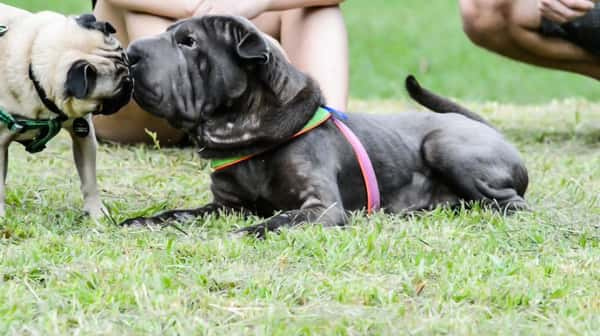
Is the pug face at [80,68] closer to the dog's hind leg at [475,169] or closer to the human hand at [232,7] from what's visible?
the human hand at [232,7]

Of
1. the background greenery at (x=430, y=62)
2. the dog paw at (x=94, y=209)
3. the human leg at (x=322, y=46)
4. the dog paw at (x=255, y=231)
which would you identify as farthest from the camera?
the background greenery at (x=430, y=62)

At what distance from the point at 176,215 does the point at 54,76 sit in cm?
73

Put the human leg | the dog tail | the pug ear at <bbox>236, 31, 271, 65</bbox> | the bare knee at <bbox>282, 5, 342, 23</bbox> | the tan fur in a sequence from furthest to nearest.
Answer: the bare knee at <bbox>282, 5, 342, 23</bbox>
the human leg
the dog tail
the tan fur
the pug ear at <bbox>236, 31, 271, 65</bbox>

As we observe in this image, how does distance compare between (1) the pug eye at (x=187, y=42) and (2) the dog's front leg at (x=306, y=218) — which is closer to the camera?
(2) the dog's front leg at (x=306, y=218)

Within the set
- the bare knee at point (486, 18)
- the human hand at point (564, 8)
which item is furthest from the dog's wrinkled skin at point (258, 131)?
the bare knee at point (486, 18)

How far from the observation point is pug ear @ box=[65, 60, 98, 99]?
12.6 feet

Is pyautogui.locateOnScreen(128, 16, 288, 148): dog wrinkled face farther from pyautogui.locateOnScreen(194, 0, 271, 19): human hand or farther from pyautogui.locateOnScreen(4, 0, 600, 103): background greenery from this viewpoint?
pyautogui.locateOnScreen(4, 0, 600, 103): background greenery

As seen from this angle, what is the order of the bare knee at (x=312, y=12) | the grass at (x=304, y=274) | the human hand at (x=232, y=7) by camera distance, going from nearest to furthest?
the grass at (x=304, y=274) < the human hand at (x=232, y=7) < the bare knee at (x=312, y=12)

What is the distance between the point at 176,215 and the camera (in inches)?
159

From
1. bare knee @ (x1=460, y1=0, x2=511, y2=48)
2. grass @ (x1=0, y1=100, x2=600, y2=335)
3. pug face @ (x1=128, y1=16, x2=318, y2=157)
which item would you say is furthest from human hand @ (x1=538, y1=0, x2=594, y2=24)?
pug face @ (x1=128, y1=16, x2=318, y2=157)

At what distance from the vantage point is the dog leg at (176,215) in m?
3.91

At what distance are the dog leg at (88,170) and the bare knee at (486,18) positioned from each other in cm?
298

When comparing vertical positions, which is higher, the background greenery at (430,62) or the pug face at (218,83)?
the pug face at (218,83)

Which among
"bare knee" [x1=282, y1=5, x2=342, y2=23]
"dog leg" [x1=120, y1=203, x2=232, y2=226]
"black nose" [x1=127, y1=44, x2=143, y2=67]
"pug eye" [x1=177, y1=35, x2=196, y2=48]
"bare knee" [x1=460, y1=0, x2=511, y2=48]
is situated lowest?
"dog leg" [x1=120, y1=203, x2=232, y2=226]
